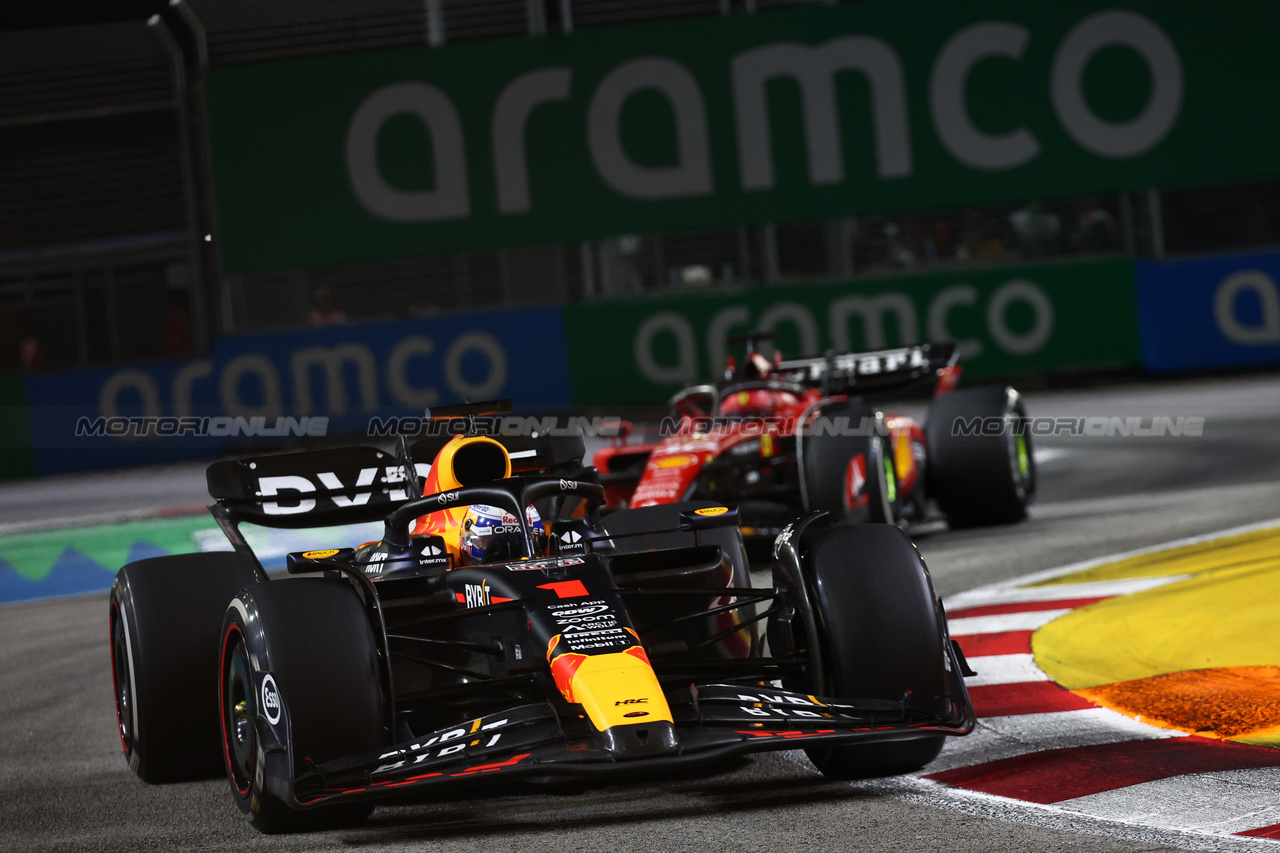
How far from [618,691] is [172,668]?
5.72 feet

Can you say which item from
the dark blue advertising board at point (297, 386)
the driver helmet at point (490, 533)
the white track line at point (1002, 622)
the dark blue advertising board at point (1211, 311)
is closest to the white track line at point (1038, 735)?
the driver helmet at point (490, 533)

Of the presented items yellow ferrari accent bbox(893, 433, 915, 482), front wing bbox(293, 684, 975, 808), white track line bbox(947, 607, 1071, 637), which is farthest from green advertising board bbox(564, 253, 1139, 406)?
front wing bbox(293, 684, 975, 808)

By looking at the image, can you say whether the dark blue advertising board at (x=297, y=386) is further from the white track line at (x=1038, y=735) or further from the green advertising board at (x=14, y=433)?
the white track line at (x=1038, y=735)

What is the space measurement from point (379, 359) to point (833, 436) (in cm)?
1010

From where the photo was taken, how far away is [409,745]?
4348mm

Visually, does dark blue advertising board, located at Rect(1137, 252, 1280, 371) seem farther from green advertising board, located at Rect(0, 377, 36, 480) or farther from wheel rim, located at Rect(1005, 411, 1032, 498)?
green advertising board, located at Rect(0, 377, 36, 480)

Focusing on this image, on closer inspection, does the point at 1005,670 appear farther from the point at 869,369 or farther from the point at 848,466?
the point at 869,369

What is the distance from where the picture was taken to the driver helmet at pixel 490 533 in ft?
17.4

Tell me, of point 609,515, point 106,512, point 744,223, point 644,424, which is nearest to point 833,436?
point 609,515

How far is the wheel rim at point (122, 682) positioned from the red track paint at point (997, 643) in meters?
3.23

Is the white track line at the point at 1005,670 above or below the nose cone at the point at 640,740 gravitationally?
below

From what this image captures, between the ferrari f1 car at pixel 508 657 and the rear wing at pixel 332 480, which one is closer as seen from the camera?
the ferrari f1 car at pixel 508 657

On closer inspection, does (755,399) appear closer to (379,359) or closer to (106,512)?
(106,512)

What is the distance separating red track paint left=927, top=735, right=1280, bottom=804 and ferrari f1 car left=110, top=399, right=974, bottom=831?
20 cm
